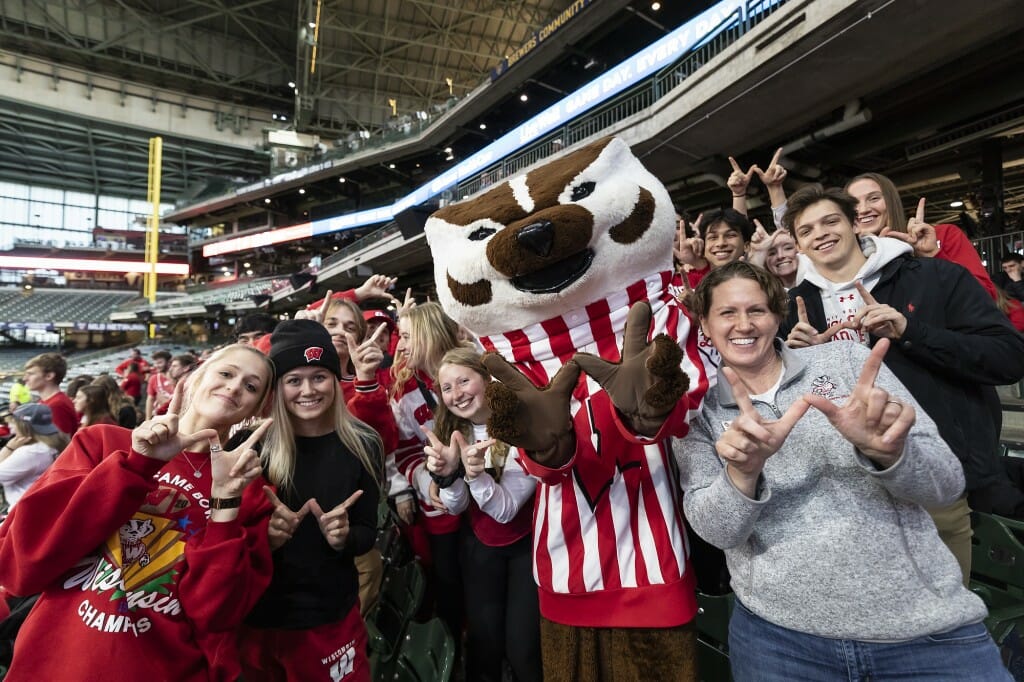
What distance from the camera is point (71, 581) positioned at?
4.39ft

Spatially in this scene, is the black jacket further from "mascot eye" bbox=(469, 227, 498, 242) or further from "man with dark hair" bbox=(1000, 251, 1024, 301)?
"man with dark hair" bbox=(1000, 251, 1024, 301)

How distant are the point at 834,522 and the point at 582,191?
101cm

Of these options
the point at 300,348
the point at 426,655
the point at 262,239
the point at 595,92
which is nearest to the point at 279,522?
the point at 300,348

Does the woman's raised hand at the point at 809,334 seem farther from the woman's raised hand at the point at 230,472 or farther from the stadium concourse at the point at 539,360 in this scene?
the woman's raised hand at the point at 230,472

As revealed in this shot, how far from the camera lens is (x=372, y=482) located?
1.95m

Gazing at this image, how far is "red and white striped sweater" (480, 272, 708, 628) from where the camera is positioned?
130cm

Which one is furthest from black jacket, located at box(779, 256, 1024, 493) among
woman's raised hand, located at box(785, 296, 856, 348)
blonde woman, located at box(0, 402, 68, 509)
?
blonde woman, located at box(0, 402, 68, 509)

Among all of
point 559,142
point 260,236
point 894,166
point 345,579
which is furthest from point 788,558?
point 260,236

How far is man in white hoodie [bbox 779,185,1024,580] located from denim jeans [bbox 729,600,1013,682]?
2.14 ft

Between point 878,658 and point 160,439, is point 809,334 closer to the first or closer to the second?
point 878,658

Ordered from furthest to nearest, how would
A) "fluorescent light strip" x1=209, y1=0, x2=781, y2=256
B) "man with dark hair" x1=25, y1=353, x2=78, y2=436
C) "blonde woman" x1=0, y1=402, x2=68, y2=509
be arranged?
"fluorescent light strip" x1=209, y1=0, x2=781, y2=256 → "man with dark hair" x1=25, y1=353, x2=78, y2=436 → "blonde woman" x1=0, y1=402, x2=68, y2=509

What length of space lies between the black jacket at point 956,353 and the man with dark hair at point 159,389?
6389 millimetres

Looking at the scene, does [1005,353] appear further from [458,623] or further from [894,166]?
[894,166]

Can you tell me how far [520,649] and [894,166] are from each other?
11.4 metres
